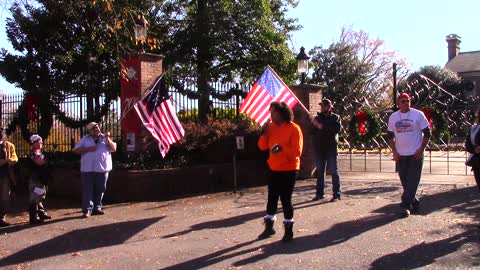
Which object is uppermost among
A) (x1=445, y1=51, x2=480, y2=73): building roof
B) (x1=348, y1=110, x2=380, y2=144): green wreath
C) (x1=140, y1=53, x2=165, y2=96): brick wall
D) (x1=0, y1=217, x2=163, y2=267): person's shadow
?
(x1=445, y1=51, x2=480, y2=73): building roof

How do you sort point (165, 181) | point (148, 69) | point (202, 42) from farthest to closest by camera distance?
point (202, 42) → point (148, 69) → point (165, 181)

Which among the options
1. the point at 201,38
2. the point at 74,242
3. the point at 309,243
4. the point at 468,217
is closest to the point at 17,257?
the point at 74,242

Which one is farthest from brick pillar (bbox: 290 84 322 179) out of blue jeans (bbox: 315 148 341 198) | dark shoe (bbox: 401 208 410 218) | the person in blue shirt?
the person in blue shirt

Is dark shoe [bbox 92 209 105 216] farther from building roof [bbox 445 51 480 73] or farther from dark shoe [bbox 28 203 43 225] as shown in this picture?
building roof [bbox 445 51 480 73]

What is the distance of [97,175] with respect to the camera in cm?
925

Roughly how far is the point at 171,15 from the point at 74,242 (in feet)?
43.4

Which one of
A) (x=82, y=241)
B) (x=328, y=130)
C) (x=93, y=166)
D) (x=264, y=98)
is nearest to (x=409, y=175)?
(x=328, y=130)

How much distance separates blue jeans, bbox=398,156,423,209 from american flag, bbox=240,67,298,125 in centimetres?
295

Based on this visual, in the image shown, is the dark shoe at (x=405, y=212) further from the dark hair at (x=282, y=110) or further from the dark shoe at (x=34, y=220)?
the dark shoe at (x=34, y=220)

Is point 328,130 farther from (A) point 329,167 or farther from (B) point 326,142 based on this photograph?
(A) point 329,167

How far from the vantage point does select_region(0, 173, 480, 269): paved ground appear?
6.12m

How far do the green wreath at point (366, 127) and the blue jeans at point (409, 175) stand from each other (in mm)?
5671

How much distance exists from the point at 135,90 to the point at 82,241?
4802 mm

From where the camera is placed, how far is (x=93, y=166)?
915cm
